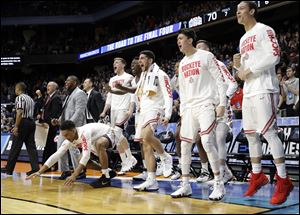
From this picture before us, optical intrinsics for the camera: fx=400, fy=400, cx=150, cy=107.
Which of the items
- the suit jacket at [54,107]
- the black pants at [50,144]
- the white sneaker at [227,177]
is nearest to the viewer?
the white sneaker at [227,177]

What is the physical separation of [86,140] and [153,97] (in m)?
1.07

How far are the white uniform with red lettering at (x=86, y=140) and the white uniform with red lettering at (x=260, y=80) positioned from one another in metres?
2.15

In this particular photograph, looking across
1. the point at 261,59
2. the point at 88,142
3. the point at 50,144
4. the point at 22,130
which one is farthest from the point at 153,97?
the point at 50,144

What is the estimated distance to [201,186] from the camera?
202 inches

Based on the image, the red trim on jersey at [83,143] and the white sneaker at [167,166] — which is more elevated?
the red trim on jersey at [83,143]

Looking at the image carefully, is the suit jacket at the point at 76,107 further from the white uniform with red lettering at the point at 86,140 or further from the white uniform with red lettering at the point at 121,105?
the white uniform with red lettering at the point at 86,140

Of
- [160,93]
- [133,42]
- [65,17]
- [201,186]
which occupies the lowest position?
[201,186]

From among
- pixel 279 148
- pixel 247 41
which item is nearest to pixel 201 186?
pixel 279 148

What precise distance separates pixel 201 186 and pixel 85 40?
24.5 meters

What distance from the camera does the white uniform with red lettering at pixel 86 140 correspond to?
5.09 m

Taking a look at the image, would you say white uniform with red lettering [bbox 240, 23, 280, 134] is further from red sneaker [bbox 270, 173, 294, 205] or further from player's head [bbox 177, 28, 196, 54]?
player's head [bbox 177, 28, 196, 54]

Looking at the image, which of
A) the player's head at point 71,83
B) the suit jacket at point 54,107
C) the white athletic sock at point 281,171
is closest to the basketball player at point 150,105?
the white athletic sock at point 281,171

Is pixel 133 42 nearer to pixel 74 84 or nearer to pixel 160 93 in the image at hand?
pixel 74 84

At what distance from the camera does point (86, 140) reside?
525 centimetres
